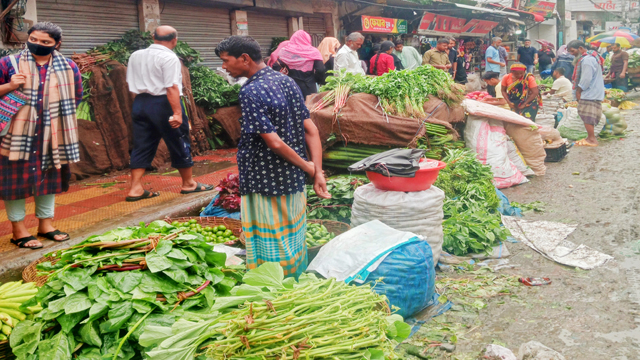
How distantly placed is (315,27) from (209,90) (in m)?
5.11

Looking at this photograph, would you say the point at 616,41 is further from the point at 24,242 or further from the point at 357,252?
the point at 24,242

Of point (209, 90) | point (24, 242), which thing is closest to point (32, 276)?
point (24, 242)

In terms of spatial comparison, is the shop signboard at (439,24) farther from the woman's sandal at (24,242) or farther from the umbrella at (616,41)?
the woman's sandal at (24,242)

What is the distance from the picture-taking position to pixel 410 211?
4160 millimetres

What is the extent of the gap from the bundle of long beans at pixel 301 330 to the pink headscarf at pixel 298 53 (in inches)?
210

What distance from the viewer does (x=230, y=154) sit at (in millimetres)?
8281

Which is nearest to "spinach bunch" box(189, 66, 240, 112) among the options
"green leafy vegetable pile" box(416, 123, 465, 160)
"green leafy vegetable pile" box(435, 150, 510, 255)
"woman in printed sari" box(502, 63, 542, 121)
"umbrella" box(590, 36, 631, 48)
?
"green leafy vegetable pile" box(416, 123, 465, 160)

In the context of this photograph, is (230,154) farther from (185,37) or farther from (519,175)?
(519,175)

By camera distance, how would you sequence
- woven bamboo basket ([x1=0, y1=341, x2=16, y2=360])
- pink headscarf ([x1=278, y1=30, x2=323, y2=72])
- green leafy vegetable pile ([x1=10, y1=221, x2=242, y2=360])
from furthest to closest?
1. pink headscarf ([x1=278, y1=30, x2=323, y2=72])
2. woven bamboo basket ([x1=0, y1=341, x2=16, y2=360])
3. green leafy vegetable pile ([x1=10, y1=221, x2=242, y2=360])

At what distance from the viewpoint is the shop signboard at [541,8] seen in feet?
84.7

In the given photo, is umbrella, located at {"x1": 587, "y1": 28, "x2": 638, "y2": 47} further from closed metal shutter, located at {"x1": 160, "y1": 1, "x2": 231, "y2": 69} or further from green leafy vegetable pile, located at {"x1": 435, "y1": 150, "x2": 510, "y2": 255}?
green leafy vegetable pile, located at {"x1": 435, "y1": 150, "x2": 510, "y2": 255}

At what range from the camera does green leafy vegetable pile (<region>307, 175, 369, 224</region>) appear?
17.0 ft

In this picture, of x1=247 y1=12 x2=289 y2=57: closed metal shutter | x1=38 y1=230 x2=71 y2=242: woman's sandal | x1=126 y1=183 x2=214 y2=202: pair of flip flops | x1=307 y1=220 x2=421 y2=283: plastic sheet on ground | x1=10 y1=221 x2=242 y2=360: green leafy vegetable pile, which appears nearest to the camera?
x1=10 y1=221 x2=242 y2=360: green leafy vegetable pile

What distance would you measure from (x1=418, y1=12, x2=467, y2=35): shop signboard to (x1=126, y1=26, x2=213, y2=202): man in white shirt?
40.2ft
